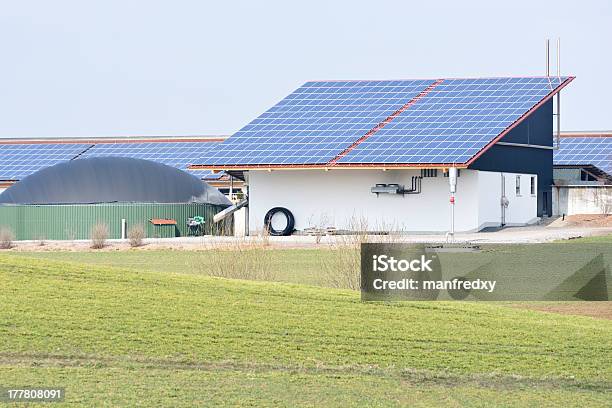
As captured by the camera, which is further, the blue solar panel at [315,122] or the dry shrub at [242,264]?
the blue solar panel at [315,122]

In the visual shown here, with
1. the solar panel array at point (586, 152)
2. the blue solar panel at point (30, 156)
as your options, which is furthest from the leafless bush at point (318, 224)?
the blue solar panel at point (30, 156)

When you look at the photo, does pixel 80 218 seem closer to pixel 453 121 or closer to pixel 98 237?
pixel 98 237

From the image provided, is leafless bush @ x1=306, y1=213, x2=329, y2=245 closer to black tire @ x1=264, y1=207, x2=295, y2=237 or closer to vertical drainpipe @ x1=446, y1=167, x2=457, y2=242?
black tire @ x1=264, y1=207, x2=295, y2=237

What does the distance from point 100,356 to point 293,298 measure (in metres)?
5.16

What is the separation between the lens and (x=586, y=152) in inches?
2520

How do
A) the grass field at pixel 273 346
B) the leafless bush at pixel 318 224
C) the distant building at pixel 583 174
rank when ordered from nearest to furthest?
1. the grass field at pixel 273 346
2. the leafless bush at pixel 318 224
3. the distant building at pixel 583 174

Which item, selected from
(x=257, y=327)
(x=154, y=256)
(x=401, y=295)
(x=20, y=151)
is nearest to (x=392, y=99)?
(x=154, y=256)

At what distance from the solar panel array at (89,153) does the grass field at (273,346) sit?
4567 centimetres

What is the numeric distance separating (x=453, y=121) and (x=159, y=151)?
2327 cm

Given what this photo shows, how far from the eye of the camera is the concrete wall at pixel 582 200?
5512 centimetres

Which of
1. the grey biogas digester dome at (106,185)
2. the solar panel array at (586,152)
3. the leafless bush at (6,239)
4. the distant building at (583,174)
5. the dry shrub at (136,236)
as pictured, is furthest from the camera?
the solar panel array at (586,152)

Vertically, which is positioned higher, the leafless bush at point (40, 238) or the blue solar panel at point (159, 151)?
the blue solar panel at point (159, 151)

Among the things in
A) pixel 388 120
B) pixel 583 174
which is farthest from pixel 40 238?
pixel 583 174

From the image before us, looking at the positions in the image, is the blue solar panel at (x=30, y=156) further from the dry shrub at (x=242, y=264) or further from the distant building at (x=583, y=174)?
the dry shrub at (x=242, y=264)
